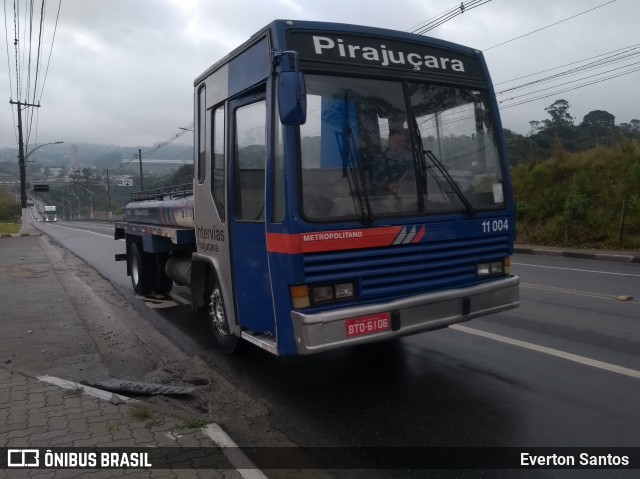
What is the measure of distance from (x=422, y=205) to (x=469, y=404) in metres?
1.67

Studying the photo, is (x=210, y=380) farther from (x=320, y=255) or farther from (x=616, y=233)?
(x=616, y=233)

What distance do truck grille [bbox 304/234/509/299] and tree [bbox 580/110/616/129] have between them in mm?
31404

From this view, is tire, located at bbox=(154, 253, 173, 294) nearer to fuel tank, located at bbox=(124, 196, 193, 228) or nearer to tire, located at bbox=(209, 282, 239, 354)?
fuel tank, located at bbox=(124, 196, 193, 228)

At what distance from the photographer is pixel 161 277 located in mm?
10062

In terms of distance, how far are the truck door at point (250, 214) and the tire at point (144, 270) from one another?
526 cm

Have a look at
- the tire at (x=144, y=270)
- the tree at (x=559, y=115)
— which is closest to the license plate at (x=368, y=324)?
the tire at (x=144, y=270)

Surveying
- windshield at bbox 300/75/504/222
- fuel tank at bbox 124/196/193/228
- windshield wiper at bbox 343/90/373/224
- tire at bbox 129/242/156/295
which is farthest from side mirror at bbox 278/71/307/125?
tire at bbox 129/242/156/295

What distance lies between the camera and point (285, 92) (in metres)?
4.11

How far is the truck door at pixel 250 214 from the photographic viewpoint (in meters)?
4.78

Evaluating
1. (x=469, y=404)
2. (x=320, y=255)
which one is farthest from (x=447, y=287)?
(x=320, y=255)

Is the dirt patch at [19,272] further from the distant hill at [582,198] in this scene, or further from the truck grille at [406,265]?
the distant hill at [582,198]

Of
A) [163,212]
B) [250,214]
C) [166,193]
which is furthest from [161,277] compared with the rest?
[250,214]

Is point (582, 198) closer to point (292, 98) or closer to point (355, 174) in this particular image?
point (355, 174)

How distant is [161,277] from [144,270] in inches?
14.1
